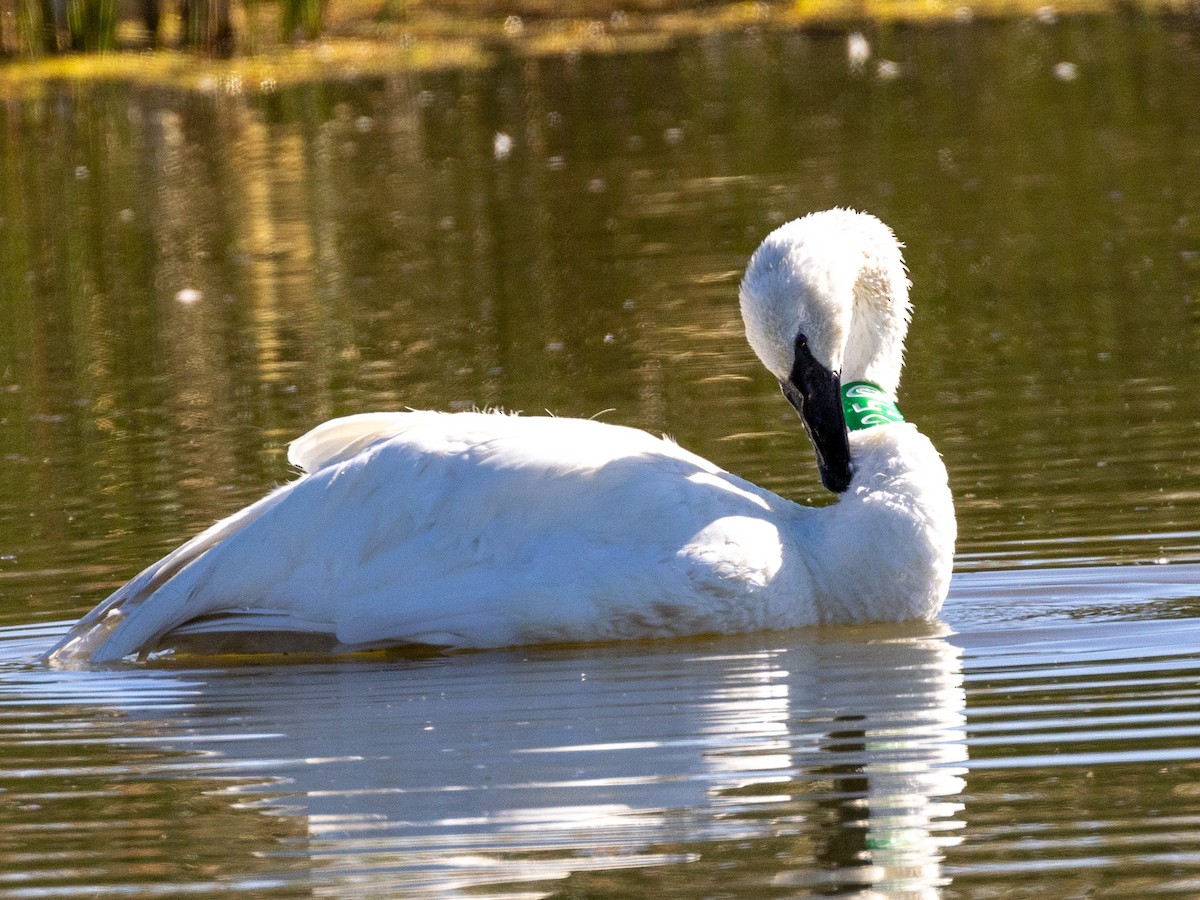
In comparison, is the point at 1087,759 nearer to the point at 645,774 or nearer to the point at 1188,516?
the point at 645,774

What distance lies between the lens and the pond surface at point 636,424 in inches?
A: 208

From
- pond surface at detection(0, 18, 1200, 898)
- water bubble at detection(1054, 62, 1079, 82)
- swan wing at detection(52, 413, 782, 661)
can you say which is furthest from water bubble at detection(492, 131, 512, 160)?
swan wing at detection(52, 413, 782, 661)

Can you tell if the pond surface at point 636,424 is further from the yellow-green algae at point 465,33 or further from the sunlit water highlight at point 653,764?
the yellow-green algae at point 465,33

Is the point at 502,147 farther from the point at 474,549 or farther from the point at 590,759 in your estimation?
the point at 590,759

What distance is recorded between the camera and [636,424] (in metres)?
11.1

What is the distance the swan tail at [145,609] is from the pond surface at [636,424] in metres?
0.14

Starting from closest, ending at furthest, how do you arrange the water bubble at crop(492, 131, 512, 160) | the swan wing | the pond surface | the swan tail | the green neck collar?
the pond surface
the swan wing
the swan tail
the green neck collar
the water bubble at crop(492, 131, 512, 160)

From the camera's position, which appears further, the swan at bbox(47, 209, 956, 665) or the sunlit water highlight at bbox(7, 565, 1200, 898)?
the swan at bbox(47, 209, 956, 665)

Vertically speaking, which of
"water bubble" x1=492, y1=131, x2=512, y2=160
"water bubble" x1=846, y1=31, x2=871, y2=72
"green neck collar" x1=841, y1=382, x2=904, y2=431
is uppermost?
"water bubble" x1=846, y1=31, x2=871, y2=72

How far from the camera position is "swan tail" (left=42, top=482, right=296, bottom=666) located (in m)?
7.54

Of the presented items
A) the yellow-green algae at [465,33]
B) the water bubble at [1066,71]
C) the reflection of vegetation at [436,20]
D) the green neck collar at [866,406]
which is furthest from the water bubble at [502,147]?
the green neck collar at [866,406]

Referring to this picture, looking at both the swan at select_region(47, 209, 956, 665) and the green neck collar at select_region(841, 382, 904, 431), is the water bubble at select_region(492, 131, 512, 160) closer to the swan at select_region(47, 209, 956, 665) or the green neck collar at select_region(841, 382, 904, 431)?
the green neck collar at select_region(841, 382, 904, 431)

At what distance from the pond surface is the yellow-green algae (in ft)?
21.6

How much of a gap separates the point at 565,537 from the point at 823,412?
1.06m
